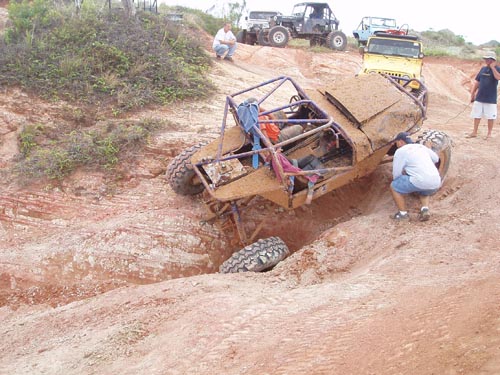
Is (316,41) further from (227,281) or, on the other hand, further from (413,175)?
(227,281)

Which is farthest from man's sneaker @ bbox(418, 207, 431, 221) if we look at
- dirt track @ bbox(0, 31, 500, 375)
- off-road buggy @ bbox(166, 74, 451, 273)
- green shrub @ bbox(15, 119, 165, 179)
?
green shrub @ bbox(15, 119, 165, 179)

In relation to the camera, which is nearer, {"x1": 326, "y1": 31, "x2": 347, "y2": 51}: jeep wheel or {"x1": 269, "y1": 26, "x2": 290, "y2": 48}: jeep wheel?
{"x1": 269, "y1": 26, "x2": 290, "y2": 48}: jeep wheel

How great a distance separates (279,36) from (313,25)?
1.74 meters

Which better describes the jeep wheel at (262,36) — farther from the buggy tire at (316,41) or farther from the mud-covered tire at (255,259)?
the mud-covered tire at (255,259)

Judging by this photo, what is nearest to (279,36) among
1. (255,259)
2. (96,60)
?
(96,60)

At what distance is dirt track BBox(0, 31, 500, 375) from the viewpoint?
3.29 metres

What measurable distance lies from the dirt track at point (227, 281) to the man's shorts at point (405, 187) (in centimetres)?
35

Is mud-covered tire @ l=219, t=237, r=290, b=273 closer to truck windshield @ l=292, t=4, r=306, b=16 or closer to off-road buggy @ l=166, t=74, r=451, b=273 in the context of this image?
off-road buggy @ l=166, t=74, r=451, b=273

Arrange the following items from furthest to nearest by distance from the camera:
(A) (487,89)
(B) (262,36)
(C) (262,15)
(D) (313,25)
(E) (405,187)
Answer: (C) (262,15), (D) (313,25), (B) (262,36), (A) (487,89), (E) (405,187)

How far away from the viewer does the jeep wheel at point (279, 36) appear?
1855cm

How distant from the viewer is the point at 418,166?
225 inches

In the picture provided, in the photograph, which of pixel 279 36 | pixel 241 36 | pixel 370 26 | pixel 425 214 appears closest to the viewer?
pixel 425 214

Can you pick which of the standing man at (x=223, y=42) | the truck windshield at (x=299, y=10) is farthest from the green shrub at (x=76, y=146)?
the truck windshield at (x=299, y=10)

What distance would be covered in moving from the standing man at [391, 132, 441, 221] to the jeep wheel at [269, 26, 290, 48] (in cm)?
1353
